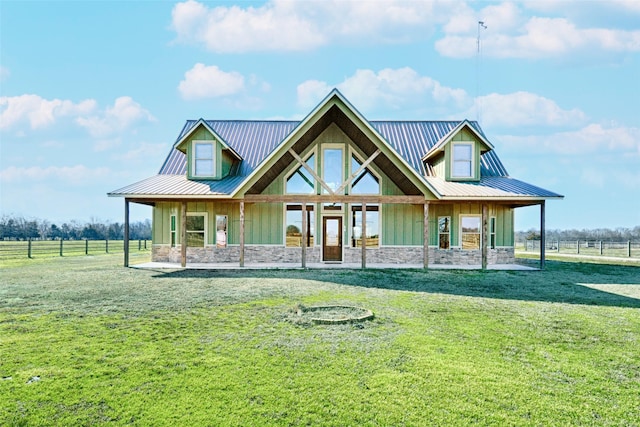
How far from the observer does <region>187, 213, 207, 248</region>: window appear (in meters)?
18.0

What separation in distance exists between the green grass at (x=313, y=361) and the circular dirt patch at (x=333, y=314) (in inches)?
10.7

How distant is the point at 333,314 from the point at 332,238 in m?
10.6

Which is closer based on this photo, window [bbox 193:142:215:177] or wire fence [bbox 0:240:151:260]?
window [bbox 193:142:215:177]

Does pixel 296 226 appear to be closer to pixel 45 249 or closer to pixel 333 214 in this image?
pixel 333 214

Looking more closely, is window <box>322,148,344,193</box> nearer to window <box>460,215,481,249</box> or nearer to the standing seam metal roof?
the standing seam metal roof

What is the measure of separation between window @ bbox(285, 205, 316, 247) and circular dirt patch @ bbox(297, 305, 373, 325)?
9.89 m

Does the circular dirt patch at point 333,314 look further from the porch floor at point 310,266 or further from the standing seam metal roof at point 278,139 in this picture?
the standing seam metal roof at point 278,139

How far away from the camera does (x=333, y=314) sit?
24.4 ft

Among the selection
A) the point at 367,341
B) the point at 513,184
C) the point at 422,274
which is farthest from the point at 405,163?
the point at 367,341

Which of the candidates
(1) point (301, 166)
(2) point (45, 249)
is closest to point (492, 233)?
(1) point (301, 166)

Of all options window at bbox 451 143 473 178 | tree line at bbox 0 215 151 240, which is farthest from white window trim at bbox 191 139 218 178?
tree line at bbox 0 215 151 240

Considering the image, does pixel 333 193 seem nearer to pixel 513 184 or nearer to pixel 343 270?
pixel 343 270

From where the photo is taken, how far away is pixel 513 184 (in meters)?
17.2

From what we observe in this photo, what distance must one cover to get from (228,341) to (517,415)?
3677 mm
